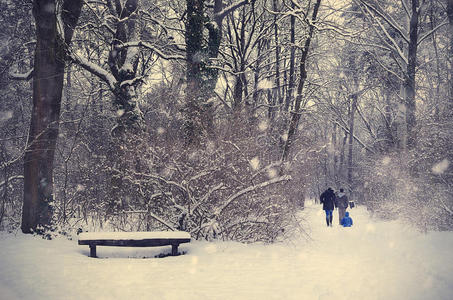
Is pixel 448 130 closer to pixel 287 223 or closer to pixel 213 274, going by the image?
pixel 287 223

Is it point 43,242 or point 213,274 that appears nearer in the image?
point 213,274

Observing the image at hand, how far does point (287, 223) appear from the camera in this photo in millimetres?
9500

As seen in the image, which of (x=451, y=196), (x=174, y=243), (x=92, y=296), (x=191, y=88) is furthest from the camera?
(x=191, y=88)

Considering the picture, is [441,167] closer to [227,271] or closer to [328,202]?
[328,202]

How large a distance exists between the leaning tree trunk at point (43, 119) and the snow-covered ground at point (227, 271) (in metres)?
0.69

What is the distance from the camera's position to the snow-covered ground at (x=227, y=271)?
5.36 meters

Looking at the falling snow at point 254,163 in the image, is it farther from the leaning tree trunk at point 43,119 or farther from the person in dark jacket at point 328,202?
the person in dark jacket at point 328,202

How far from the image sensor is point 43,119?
29.1ft

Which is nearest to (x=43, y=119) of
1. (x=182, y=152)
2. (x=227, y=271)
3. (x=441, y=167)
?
(x=182, y=152)

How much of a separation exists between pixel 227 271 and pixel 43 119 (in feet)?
18.6

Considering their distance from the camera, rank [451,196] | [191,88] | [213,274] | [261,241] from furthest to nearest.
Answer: [191,88] < [451,196] < [261,241] < [213,274]

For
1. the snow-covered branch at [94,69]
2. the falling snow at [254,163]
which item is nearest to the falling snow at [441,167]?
the falling snow at [254,163]

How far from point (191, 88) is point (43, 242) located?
20.2 feet

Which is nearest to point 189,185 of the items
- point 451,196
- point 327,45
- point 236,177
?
point 236,177
